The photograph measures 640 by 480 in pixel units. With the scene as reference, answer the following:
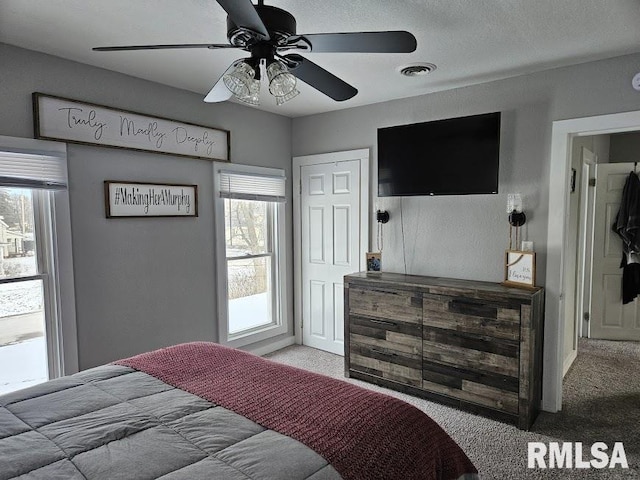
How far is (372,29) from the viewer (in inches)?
89.4

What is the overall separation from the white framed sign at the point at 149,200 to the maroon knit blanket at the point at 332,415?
4.24 feet

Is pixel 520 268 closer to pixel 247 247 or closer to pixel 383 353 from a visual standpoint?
pixel 383 353

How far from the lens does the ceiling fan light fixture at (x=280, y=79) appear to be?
5.34ft

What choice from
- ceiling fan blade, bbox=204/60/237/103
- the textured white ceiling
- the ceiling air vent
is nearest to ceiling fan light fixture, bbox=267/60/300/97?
ceiling fan blade, bbox=204/60/237/103

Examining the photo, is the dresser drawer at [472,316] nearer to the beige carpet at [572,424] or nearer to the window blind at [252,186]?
the beige carpet at [572,424]

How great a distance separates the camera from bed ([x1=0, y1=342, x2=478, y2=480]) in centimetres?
128

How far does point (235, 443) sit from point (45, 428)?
0.71 meters

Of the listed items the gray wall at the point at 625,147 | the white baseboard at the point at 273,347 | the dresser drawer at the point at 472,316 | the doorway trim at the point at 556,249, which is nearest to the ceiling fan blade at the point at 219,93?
the dresser drawer at the point at 472,316

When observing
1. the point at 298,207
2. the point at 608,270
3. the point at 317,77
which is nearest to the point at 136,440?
the point at 317,77

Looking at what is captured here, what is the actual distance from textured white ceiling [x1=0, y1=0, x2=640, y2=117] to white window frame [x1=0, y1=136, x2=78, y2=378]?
0.71 m

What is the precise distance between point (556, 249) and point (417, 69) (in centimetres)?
158

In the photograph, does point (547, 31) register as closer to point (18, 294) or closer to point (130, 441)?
point (130, 441)

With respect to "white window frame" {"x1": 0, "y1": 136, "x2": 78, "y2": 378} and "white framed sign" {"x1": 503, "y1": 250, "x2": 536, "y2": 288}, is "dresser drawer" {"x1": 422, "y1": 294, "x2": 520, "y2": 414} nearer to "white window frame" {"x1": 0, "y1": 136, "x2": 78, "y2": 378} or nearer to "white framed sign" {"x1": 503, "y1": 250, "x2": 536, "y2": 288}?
"white framed sign" {"x1": 503, "y1": 250, "x2": 536, "y2": 288}

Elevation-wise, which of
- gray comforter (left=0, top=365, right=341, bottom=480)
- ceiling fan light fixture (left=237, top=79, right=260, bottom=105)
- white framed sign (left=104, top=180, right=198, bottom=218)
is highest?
ceiling fan light fixture (left=237, top=79, right=260, bottom=105)
